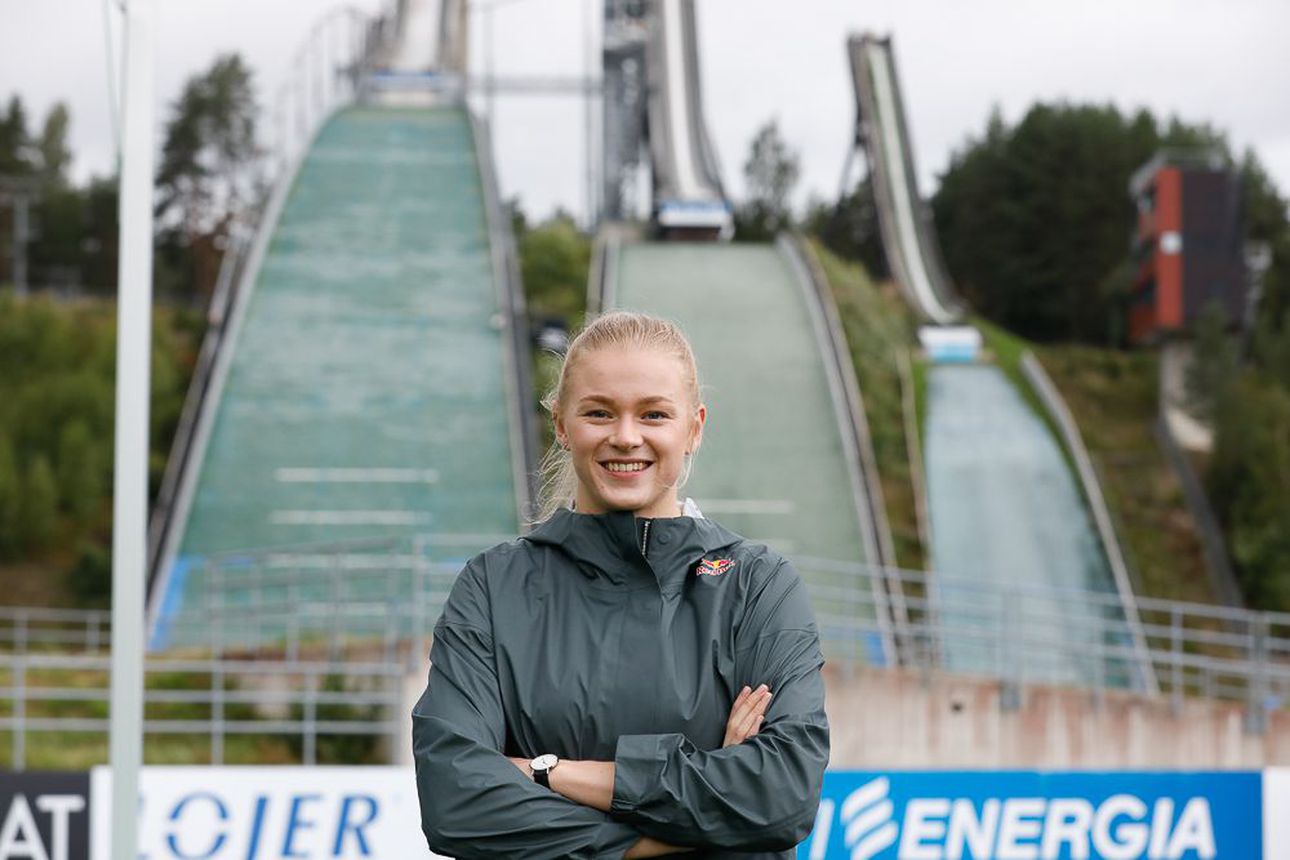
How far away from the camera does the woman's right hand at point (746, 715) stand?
7.41 ft

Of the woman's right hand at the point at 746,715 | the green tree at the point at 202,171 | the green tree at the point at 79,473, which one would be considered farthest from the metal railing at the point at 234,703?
the green tree at the point at 202,171

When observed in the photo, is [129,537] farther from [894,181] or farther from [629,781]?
[894,181]

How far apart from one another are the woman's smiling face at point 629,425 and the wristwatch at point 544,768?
1.06 ft

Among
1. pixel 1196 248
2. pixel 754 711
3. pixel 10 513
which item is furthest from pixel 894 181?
pixel 754 711

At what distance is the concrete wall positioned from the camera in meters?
10.4

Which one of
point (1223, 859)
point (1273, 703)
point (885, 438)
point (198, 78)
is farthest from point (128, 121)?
point (198, 78)

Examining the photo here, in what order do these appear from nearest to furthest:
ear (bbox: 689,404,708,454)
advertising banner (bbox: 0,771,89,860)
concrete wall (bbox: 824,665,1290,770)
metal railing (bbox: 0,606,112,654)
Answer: ear (bbox: 689,404,708,454) < advertising banner (bbox: 0,771,89,860) < concrete wall (bbox: 824,665,1290,770) < metal railing (bbox: 0,606,112,654)

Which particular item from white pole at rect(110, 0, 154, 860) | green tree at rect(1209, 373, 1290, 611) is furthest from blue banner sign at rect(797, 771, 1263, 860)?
green tree at rect(1209, 373, 1290, 611)

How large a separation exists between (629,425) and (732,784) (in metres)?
0.46

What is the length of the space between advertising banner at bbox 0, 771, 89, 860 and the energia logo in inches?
81.4

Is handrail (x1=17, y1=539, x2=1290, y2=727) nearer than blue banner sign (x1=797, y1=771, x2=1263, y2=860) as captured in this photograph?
No

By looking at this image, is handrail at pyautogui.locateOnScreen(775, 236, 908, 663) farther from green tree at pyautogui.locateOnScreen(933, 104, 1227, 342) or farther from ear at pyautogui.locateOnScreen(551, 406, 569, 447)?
green tree at pyautogui.locateOnScreen(933, 104, 1227, 342)

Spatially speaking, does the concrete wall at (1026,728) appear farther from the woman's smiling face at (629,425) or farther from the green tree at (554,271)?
the green tree at (554,271)

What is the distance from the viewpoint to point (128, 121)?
380cm
